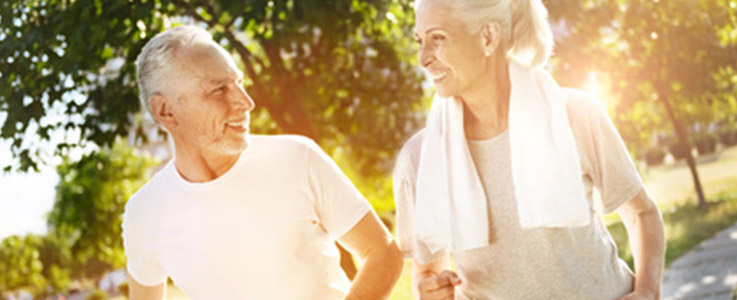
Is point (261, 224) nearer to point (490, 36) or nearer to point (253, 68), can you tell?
point (490, 36)

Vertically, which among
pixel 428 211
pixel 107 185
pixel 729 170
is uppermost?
pixel 428 211

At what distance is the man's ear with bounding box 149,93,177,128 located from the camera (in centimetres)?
281

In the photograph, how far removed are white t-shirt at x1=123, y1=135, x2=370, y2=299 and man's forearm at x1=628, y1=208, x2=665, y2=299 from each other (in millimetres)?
856

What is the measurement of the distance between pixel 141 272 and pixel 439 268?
42.8 inches

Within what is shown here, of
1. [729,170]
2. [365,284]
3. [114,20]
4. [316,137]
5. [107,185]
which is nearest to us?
[365,284]

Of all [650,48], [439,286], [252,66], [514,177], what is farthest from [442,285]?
[650,48]

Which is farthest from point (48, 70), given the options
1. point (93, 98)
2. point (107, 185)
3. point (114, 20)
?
point (107, 185)

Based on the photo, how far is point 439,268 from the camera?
97.1 inches

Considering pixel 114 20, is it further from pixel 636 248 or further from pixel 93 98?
pixel 636 248

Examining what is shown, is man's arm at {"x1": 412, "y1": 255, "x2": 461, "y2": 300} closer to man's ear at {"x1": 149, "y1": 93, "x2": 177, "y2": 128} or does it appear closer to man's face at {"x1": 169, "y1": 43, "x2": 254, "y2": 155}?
man's face at {"x1": 169, "y1": 43, "x2": 254, "y2": 155}

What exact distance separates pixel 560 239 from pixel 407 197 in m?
0.48

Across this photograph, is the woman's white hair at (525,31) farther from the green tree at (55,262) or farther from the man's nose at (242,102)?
the green tree at (55,262)

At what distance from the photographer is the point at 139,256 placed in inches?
112

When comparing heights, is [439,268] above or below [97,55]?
below
